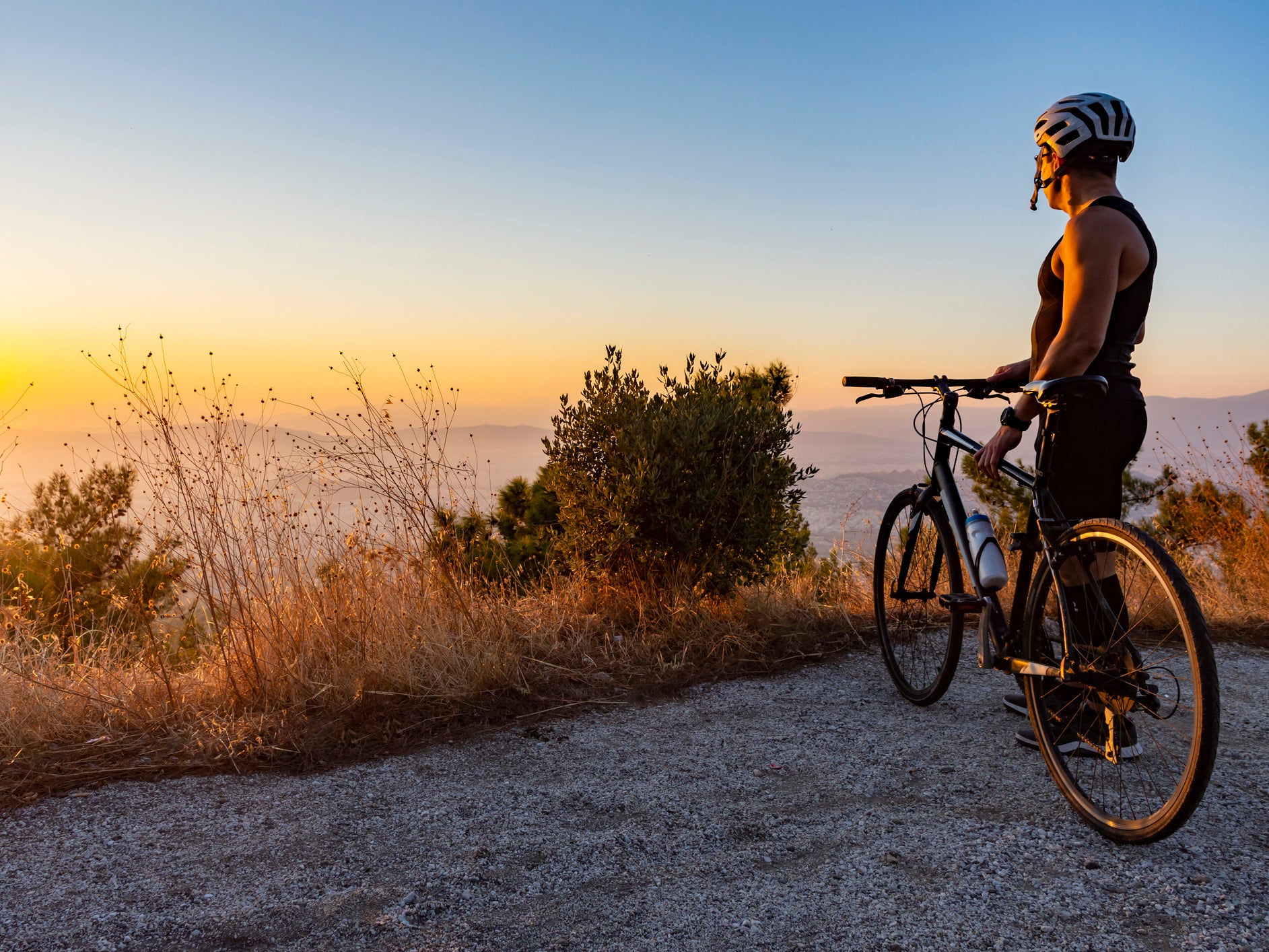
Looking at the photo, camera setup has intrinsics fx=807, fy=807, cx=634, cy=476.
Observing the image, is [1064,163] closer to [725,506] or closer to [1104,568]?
[1104,568]

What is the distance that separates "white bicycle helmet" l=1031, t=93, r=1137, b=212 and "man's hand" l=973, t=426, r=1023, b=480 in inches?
39.7

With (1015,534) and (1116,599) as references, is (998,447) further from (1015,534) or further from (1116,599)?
(1116,599)

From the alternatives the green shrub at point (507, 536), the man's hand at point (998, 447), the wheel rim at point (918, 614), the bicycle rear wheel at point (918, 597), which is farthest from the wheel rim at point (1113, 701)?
the green shrub at point (507, 536)

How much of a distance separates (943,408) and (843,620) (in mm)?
1930

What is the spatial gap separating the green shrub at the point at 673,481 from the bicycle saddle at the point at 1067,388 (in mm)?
2612

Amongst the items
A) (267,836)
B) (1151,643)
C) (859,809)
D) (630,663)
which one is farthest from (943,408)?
(267,836)

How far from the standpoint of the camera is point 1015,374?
3586mm

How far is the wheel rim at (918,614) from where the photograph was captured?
3967mm

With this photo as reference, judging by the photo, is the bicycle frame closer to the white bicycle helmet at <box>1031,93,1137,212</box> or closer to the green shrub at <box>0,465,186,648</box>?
the white bicycle helmet at <box>1031,93,1137,212</box>

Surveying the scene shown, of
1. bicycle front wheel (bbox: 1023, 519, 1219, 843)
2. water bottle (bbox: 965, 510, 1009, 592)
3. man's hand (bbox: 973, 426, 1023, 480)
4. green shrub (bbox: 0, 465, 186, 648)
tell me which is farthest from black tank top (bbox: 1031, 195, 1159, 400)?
green shrub (bbox: 0, 465, 186, 648)

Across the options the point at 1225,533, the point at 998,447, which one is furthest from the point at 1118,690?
the point at 1225,533

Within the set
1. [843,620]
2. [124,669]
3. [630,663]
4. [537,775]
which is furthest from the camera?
[843,620]

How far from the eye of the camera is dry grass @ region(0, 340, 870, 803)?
3.52 metres

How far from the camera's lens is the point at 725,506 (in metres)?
5.32
